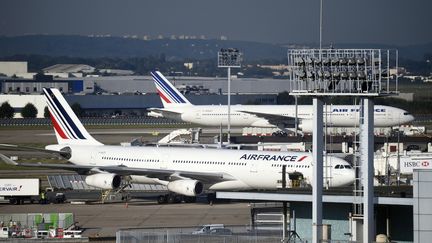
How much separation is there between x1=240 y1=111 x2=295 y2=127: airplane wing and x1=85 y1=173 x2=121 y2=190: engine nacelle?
6373 cm

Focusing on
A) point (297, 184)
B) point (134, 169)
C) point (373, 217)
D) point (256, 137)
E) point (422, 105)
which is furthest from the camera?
point (422, 105)

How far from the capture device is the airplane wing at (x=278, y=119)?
140m

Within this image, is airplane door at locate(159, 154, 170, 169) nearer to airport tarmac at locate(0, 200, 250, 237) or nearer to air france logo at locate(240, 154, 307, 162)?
airport tarmac at locate(0, 200, 250, 237)

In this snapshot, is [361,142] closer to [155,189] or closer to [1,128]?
[155,189]

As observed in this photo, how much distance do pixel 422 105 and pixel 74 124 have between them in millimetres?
80844

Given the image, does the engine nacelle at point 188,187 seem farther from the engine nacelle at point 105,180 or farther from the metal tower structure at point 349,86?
the metal tower structure at point 349,86

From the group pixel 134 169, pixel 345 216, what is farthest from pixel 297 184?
pixel 345 216

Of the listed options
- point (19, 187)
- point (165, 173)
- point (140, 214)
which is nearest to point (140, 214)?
point (140, 214)

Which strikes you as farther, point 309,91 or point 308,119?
point 308,119

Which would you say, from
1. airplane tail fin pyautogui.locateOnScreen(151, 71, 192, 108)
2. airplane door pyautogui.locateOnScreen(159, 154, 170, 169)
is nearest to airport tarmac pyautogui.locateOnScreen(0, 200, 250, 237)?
airplane door pyautogui.locateOnScreen(159, 154, 170, 169)

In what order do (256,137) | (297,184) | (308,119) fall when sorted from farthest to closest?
(308,119)
(256,137)
(297,184)

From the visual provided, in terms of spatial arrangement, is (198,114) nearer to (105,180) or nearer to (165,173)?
(105,180)

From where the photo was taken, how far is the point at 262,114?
14112cm

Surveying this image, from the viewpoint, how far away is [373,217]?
36438mm
